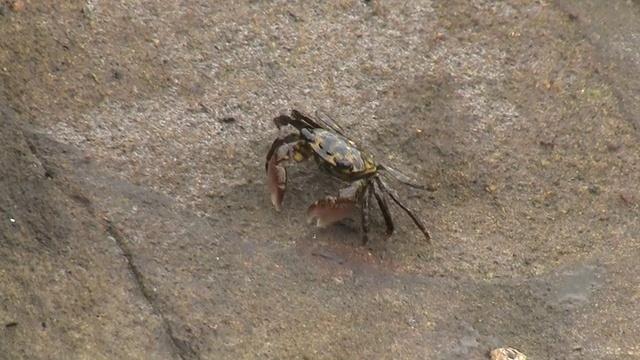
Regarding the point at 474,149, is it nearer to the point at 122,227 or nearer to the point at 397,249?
the point at 397,249

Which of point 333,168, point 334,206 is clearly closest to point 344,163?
point 333,168

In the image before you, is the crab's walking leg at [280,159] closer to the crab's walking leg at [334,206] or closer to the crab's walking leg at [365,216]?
the crab's walking leg at [334,206]

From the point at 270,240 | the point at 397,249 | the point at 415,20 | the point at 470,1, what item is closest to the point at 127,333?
the point at 270,240

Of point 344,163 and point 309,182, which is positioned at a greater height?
point 344,163

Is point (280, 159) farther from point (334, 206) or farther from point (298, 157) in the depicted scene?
point (334, 206)

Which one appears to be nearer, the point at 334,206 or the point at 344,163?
the point at 334,206

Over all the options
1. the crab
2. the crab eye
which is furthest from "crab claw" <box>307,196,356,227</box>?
the crab eye

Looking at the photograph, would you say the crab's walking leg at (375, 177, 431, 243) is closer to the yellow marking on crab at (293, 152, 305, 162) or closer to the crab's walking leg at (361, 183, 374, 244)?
the crab's walking leg at (361, 183, 374, 244)

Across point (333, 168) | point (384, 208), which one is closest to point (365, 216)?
point (384, 208)
